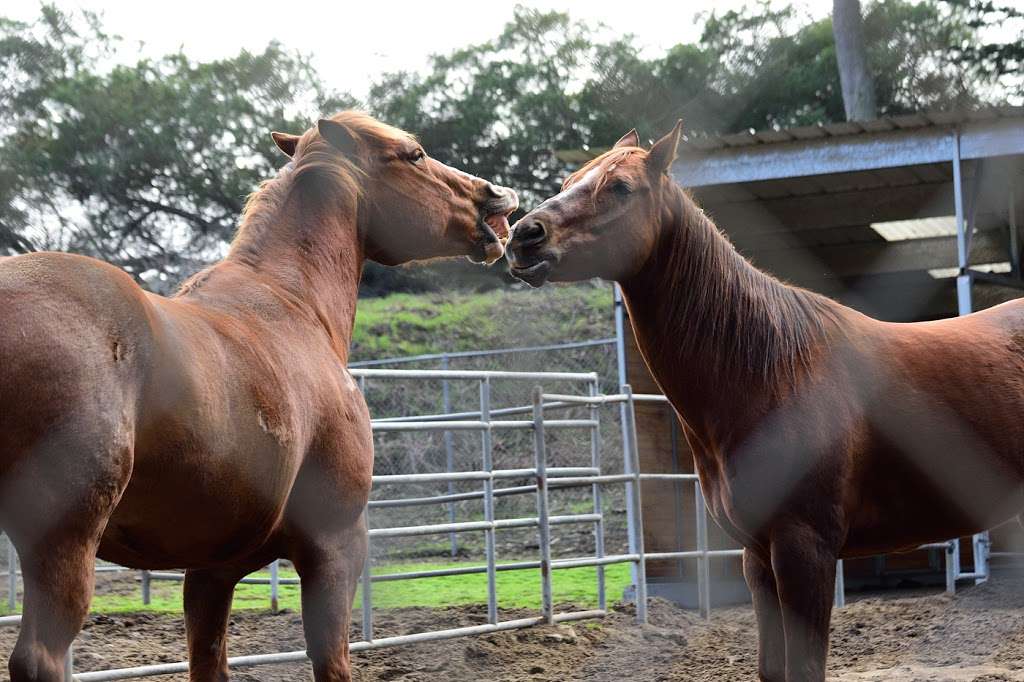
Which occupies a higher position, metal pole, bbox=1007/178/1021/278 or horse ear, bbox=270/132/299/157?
metal pole, bbox=1007/178/1021/278

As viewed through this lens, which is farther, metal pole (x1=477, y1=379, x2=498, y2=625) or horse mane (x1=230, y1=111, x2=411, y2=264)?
metal pole (x1=477, y1=379, x2=498, y2=625)

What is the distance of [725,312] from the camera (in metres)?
3.37

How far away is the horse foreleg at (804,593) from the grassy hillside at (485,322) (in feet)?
35.7

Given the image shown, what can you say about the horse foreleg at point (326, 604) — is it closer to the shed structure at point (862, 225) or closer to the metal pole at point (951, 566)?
the shed structure at point (862, 225)

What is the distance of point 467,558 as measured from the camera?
9.66 m

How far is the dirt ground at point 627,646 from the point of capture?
4.93 m

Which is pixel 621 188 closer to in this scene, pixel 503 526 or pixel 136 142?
pixel 503 526

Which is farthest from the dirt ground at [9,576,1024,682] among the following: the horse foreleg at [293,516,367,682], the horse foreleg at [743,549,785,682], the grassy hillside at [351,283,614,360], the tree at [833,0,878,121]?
the grassy hillside at [351,283,614,360]

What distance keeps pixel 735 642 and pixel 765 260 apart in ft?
13.1

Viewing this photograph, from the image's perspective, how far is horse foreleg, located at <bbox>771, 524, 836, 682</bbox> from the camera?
3070 mm

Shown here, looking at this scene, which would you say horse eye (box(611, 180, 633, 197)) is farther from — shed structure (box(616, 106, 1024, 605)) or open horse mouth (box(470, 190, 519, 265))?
shed structure (box(616, 106, 1024, 605))

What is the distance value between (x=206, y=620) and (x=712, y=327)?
1.68 m

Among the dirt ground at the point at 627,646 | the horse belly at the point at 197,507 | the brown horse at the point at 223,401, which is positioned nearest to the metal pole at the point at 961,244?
the dirt ground at the point at 627,646

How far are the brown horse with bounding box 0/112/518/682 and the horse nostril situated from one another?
278 mm
